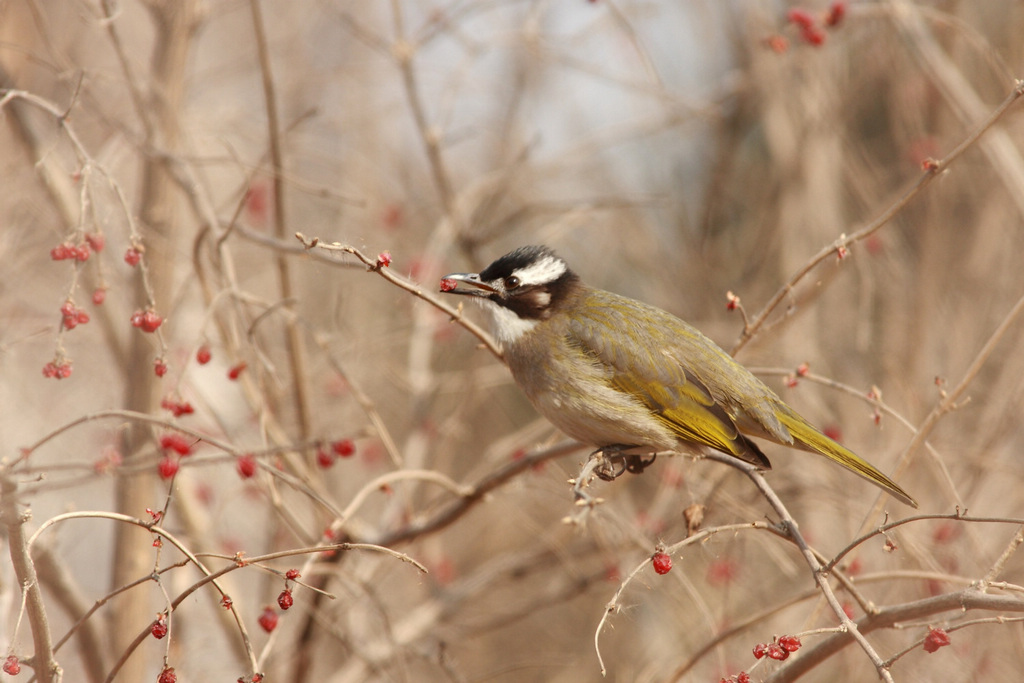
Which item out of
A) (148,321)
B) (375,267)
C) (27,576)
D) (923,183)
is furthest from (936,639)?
(148,321)

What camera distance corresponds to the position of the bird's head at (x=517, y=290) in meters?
4.33

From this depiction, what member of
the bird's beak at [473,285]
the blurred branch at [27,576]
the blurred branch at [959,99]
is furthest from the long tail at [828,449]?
the blurred branch at [27,576]

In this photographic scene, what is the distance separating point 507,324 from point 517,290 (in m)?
0.17

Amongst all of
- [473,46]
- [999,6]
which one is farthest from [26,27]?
[999,6]

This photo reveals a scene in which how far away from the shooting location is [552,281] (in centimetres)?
455

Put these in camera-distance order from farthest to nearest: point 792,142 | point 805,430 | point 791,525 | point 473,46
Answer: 1. point 792,142
2. point 473,46
3. point 805,430
4. point 791,525

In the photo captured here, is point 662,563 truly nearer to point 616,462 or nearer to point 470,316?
point 616,462

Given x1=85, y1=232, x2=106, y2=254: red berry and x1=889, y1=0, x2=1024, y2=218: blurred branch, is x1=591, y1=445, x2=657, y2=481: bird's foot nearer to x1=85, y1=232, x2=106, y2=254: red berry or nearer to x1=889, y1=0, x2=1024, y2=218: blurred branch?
x1=85, y1=232, x2=106, y2=254: red berry

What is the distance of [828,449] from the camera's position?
158 inches

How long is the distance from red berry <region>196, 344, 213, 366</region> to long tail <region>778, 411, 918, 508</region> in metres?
2.45

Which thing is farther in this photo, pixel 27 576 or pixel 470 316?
pixel 470 316

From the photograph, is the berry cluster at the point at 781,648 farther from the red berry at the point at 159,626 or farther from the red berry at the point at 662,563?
the red berry at the point at 159,626

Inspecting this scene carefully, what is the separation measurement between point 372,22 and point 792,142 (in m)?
3.87

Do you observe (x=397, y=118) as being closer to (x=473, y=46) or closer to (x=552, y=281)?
(x=473, y=46)
